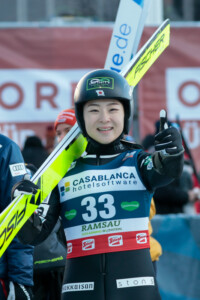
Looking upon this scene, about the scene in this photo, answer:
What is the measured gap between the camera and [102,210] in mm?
3543

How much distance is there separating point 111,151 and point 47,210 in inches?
18.1

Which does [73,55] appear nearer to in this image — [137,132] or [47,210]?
[137,132]

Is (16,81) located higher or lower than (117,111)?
higher

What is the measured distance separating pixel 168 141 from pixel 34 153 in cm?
351

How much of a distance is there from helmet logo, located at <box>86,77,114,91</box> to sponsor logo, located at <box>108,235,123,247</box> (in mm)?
778

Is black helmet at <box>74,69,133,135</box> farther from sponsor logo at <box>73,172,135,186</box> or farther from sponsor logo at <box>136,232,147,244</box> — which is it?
sponsor logo at <box>136,232,147,244</box>

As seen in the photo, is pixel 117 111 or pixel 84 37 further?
pixel 84 37

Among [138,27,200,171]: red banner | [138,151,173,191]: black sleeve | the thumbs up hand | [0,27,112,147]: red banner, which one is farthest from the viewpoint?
[138,27,200,171]: red banner

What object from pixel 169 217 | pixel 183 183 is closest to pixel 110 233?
pixel 169 217

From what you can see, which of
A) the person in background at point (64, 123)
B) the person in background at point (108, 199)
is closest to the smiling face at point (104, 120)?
the person in background at point (108, 199)

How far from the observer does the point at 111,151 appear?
3.71 meters

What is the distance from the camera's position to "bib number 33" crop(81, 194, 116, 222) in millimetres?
3541

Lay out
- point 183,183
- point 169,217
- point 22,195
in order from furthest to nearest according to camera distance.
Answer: point 183,183 < point 169,217 < point 22,195

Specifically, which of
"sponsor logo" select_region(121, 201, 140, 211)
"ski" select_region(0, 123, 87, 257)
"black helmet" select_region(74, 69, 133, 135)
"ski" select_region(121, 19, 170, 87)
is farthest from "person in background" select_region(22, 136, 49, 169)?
"sponsor logo" select_region(121, 201, 140, 211)
